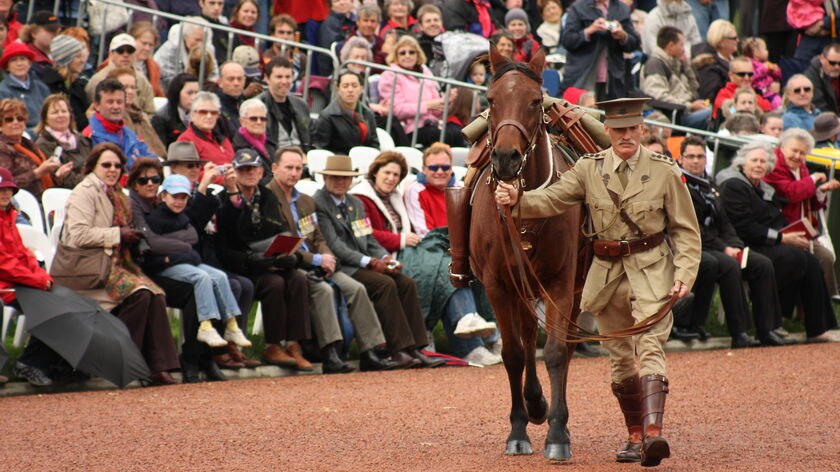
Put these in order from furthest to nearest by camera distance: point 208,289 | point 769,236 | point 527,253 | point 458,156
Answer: point 458,156 → point 769,236 → point 208,289 → point 527,253

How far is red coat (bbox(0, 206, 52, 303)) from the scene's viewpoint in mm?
10211

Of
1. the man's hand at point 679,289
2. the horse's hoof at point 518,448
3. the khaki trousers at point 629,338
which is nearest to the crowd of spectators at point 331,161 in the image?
the khaki trousers at point 629,338

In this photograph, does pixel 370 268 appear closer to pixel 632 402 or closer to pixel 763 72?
pixel 632 402

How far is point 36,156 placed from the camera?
11.7 metres

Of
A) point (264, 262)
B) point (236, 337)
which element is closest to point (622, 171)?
point (236, 337)

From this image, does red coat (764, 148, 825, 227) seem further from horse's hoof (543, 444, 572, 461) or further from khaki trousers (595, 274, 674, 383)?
horse's hoof (543, 444, 572, 461)

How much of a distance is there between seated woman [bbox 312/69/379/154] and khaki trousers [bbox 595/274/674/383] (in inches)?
275

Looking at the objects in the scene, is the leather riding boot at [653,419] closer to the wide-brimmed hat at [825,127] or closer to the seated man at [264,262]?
the seated man at [264,262]

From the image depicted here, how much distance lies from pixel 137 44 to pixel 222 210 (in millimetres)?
3901

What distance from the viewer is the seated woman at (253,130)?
13.1 meters

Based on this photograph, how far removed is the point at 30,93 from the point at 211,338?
385cm

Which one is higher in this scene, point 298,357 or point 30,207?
point 30,207

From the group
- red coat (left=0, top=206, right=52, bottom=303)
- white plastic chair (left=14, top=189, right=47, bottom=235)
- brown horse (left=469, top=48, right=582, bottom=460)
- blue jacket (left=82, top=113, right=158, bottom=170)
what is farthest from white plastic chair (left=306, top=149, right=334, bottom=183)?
brown horse (left=469, top=48, right=582, bottom=460)

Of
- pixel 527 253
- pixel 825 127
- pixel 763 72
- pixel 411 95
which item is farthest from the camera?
pixel 763 72
